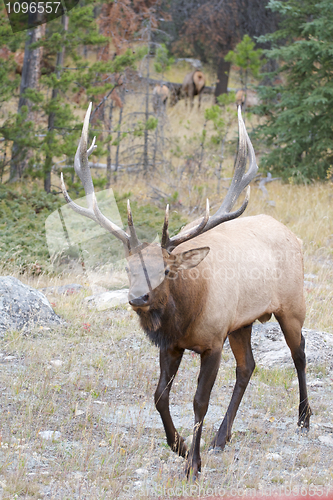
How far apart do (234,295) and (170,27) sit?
22.3m

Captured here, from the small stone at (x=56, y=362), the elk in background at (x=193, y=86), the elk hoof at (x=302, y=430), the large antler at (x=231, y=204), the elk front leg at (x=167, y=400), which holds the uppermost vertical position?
the large antler at (x=231, y=204)

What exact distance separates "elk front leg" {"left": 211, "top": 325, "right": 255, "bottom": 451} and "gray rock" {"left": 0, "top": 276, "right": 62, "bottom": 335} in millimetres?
2102

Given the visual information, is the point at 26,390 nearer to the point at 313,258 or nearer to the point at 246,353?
the point at 246,353

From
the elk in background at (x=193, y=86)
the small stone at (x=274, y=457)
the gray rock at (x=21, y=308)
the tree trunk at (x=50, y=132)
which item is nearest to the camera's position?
the small stone at (x=274, y=457)

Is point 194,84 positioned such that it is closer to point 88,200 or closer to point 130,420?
point 88,200

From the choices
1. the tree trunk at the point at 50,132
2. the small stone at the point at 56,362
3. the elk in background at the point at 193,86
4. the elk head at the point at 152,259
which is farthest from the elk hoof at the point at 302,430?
the elk in background at the point at 193,86

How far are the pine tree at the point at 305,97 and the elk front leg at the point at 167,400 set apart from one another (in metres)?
8.88

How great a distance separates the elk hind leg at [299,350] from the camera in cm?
448

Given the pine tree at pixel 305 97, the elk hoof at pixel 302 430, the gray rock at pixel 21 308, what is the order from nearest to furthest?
the elk hoof at pixel 302 430 < the gray rock at pixel 21 308 < the pine tree at pixel 305 97

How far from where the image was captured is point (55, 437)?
12.9 ft

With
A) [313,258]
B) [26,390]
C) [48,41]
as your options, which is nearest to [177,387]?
[26,390]

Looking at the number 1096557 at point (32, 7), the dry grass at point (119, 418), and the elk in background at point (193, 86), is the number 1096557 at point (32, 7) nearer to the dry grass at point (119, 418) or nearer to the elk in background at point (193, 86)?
the dry grass at point (119, 418)

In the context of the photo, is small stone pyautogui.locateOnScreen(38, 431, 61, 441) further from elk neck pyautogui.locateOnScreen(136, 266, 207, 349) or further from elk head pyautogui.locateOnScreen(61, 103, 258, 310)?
elk head pyautogui.locateOnScreen(61, 103, 258, 310)

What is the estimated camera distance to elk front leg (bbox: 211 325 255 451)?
418 centimetres
